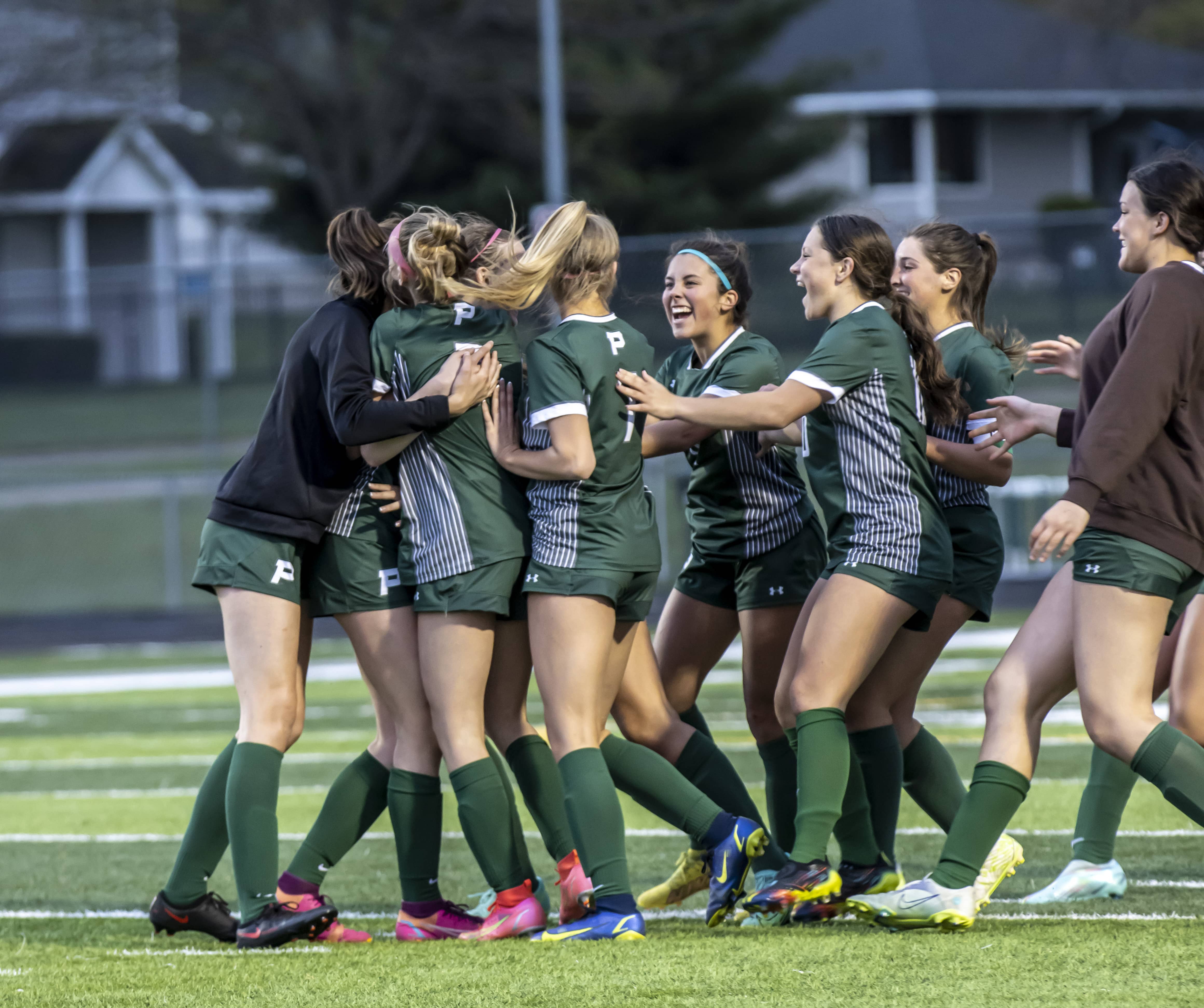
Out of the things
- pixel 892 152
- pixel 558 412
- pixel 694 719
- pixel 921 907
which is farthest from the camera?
pixel 892 152

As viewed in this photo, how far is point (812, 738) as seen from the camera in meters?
4.79

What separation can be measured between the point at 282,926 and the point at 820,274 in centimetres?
247

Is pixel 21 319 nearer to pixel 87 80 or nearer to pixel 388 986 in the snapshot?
pixel 87 80

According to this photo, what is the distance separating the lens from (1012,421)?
4.84 m

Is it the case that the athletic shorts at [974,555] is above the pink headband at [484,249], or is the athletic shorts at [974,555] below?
below

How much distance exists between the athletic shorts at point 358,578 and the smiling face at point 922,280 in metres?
1.84

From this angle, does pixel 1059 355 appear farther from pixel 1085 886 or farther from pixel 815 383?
pixel 1085 886

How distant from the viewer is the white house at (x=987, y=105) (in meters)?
36.2

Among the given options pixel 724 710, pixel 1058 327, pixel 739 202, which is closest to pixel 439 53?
pixel 739 202

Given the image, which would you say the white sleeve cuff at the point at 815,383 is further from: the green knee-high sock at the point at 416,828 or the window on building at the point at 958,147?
the window on building at the point at 958,147

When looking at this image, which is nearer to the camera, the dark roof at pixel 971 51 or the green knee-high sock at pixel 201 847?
the green knee-high sock at pixel 201 847

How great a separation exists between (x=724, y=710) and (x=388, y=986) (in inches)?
263

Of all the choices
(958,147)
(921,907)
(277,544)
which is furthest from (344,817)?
(958,147)

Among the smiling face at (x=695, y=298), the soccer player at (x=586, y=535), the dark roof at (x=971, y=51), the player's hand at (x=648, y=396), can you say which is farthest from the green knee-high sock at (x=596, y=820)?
the dark roof at (x=971, y=51)
